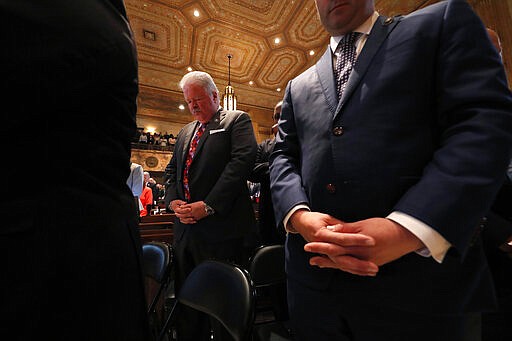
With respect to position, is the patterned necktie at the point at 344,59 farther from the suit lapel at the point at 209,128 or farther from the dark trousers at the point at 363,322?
the suit lapel at the point at 209,128

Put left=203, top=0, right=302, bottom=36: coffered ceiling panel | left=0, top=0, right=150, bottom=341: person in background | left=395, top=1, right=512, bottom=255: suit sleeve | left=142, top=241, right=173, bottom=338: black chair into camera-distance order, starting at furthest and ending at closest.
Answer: left=203, top=0, right=302, bottom=36: coffered ceiling panel
left=142, top=241, right=173, bottom=338: black chair
left=395, top=1, right=512, bottom=255: suit sleeve
left=0, top=0, right=150, bottom=341: person in background

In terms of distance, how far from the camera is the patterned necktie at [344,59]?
830 mm

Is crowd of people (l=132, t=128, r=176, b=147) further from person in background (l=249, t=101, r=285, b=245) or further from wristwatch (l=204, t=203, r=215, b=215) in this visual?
wristwatch (l=204, t=203, r=215, b=215)

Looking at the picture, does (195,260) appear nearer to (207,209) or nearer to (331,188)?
(207,209)

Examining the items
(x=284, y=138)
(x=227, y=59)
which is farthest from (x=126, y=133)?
(x=227, y=59)

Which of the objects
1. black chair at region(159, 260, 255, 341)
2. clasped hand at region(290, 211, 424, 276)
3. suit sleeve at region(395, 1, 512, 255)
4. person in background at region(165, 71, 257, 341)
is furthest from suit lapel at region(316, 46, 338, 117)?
person in background at region(165, 71, 257, 341)

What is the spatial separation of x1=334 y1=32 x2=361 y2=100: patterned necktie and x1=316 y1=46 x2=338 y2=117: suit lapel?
1.0 inches

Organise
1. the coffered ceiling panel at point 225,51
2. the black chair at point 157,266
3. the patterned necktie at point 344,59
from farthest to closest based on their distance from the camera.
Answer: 1. the coffered ceiling panel at point 225,51
2. the black chair at point 157,266
3. the patterned necktie at point 344,59

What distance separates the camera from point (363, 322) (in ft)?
2.09

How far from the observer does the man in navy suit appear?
53 cm

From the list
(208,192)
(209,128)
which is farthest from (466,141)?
(209,128)

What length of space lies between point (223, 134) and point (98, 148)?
1.24m

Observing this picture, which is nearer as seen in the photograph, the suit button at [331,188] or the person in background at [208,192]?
the suit button at [331,188]

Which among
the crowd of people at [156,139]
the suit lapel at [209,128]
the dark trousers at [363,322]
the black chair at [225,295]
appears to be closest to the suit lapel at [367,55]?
the dark trousers at [363,322]
